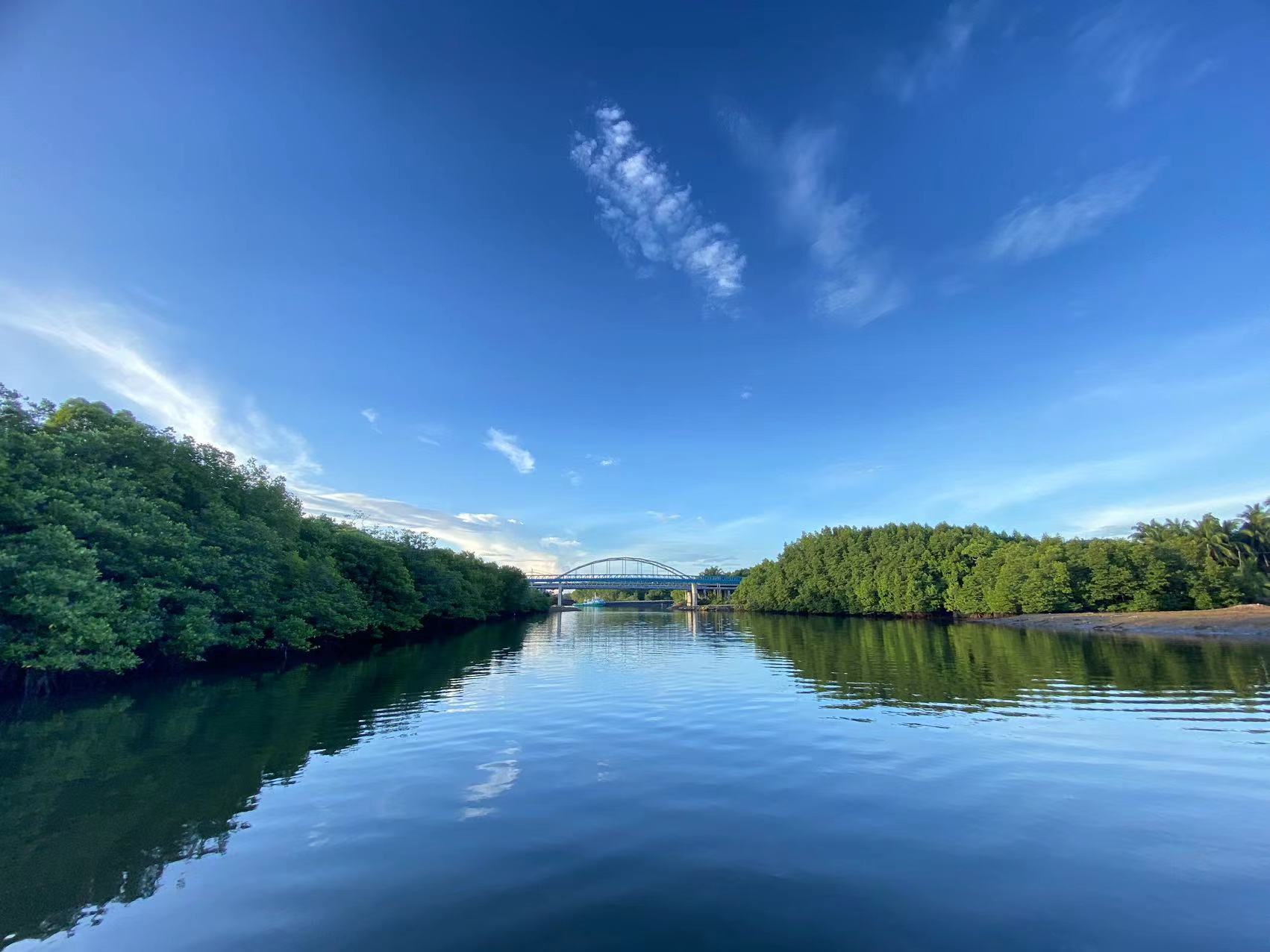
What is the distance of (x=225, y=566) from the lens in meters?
35.5

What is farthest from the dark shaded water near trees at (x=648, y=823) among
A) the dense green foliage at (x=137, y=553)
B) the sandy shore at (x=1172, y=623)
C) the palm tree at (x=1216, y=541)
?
the palm tree at (x=1216, y=541)

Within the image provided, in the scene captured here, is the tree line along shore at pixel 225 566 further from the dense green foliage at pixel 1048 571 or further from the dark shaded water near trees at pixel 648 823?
the dark shaded water near trees at pixel 648 823

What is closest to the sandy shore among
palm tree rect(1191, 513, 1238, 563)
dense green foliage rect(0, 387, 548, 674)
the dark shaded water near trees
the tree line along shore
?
the tree line along shore

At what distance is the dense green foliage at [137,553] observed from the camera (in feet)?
76.7

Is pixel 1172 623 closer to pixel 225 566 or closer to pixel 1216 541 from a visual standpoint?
pixel 1216 541

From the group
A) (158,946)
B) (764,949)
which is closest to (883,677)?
(764,949)

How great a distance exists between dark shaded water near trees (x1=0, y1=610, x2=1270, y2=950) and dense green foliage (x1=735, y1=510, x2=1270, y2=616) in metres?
63.5

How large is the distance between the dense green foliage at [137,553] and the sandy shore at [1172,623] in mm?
79159

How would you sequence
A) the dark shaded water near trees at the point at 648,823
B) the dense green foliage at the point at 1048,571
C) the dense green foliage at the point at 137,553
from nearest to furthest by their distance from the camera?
1. the dark shaded water near trees at the point at 648,823
2. the dense green foliage at the point at 137,553
3. the dense green foliage at the point at 1048,571

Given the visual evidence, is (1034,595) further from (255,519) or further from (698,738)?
(255,519)

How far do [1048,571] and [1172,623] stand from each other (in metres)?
20.4

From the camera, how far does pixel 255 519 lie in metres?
41.9

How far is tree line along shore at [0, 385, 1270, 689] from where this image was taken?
78.7 feet

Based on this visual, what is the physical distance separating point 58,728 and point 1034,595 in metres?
99.4
